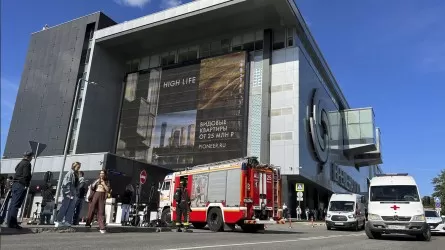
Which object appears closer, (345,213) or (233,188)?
(233,188)

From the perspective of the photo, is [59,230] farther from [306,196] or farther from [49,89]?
[49,89]

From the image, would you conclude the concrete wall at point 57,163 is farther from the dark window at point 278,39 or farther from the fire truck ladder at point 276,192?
the dark window at point 278,39

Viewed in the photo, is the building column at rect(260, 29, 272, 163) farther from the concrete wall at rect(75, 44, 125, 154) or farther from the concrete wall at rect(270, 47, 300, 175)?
the concrete wall at rect(75, 44, 125, 154)

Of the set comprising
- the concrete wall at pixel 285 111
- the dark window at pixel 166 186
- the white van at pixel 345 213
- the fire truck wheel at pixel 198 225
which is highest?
the concrete wall at pixel 285 111

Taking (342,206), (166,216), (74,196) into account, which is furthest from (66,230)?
(342,206)

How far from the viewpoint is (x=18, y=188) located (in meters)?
9.42

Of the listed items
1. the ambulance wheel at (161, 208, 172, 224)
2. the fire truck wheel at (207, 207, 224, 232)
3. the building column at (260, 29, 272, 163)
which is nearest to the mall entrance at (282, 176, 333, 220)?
the building column at (260, 29, 272, 163)

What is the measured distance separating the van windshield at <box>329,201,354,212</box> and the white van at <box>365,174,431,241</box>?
379 inches

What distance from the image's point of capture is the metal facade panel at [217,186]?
686 inches

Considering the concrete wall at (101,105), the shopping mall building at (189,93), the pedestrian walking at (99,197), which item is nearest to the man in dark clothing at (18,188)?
the pedestrian walking at (99,197)

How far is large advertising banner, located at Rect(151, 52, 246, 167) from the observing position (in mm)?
44156

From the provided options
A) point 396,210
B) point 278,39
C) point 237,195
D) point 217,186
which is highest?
point 278,39

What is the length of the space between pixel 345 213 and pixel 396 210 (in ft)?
34.3

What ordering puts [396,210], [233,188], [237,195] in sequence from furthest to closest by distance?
[233,188], [237,195], [396,210]
